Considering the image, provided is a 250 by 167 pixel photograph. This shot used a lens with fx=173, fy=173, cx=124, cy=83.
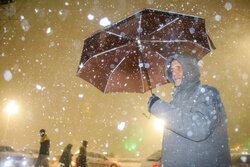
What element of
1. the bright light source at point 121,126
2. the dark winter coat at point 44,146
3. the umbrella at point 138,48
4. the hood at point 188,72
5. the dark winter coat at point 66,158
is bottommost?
the dark winter coat at point 66,158

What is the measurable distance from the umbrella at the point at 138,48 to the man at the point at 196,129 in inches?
41.7

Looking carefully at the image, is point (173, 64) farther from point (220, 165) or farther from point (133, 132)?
point (133, 132)

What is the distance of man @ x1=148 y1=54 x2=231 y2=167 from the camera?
55.4 inches

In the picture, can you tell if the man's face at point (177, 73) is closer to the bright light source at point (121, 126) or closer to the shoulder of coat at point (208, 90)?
the shoulder of coat at point (208, 90)

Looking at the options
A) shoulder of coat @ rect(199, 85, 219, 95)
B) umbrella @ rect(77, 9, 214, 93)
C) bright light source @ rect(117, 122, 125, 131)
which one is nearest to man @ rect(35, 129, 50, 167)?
umbrella @ rect(77, 9, 214, 93)

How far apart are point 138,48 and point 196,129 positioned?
1882mm

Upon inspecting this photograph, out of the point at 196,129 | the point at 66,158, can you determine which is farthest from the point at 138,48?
the point at 66,158

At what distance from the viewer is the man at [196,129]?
1407 millimetres

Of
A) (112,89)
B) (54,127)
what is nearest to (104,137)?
(54,127)

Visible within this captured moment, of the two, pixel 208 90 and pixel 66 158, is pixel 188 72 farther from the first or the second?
pixel 66 158

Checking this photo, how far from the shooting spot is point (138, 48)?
2.96 m

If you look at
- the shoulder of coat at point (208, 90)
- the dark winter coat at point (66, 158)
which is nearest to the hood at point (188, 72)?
the shoulder of coat at point (208, 90)

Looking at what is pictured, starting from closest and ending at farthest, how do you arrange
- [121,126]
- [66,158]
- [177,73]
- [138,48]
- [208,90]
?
[208,90], [177,73], [138,48], [66,158], [121,126]

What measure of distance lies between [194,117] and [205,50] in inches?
75.1
